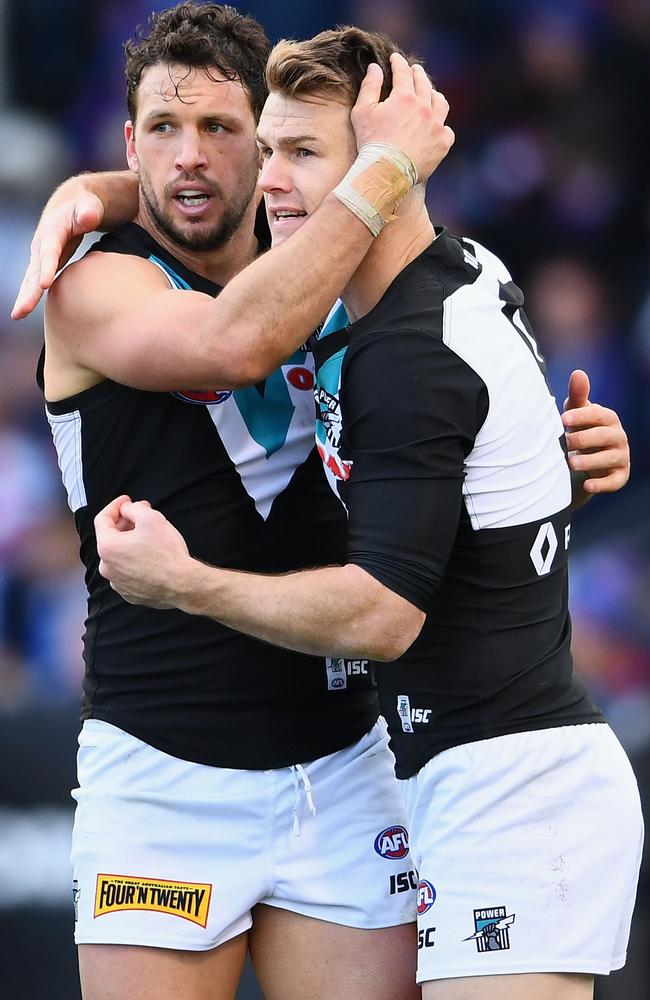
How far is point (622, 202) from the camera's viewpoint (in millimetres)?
5305

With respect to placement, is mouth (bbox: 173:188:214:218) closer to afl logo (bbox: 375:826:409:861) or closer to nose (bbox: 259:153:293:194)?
nose (bbox: 259:153:293:194)

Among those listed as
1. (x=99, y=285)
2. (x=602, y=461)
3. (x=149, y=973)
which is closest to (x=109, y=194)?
(x=99, y=285)

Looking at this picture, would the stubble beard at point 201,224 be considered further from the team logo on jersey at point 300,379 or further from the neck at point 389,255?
the neck at point 389,255

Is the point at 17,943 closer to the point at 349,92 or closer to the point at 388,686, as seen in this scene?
the point at 388,686

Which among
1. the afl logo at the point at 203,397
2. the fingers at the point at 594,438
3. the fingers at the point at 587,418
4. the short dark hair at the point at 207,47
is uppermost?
the short dark hair at the point at 207,47

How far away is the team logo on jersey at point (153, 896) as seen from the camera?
9.36 feet

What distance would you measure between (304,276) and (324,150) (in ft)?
0.89

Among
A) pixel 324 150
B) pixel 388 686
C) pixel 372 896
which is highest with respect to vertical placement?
pixel 324 150

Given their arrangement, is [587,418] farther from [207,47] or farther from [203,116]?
[207,47]

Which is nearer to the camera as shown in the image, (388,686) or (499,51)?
(388,686)

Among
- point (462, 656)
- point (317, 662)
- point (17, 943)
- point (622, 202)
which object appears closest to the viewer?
point (462, 656)

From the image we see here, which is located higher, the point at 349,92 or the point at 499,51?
the point at 499,51

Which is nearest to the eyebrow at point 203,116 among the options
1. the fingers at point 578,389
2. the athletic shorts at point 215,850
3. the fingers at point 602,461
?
the fingers at point 578,389

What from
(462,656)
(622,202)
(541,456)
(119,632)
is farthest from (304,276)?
(622,202)
